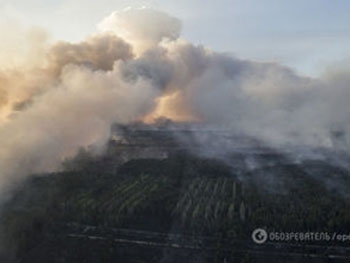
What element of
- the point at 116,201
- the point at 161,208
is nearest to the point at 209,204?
the point at 161,208

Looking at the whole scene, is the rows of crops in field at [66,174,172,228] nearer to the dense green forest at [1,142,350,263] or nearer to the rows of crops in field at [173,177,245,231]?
the dense green forest at [1,142,350,263]

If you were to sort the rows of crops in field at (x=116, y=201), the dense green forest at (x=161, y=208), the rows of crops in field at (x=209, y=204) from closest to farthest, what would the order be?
the dense green forest at (x=161, y=208) → the rows of crops in field at (x=209, y=204) → the rows of crops in field at (x=116, y=201)

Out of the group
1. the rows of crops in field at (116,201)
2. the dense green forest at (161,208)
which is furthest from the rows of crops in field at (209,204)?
the rows of crops in field at (116,201)

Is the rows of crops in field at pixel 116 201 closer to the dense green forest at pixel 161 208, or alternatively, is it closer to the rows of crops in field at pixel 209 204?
the dense green forest at pixel 161 208

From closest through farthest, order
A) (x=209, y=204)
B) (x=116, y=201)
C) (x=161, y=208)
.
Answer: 1. (x=161, y=208)
2. (x=209, y=204)
3. (x=116, y=201)

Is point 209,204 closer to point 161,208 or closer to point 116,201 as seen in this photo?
point 161,208

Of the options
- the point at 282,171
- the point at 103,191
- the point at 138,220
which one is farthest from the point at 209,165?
the point at 138,220

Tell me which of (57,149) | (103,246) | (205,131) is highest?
(205,131)

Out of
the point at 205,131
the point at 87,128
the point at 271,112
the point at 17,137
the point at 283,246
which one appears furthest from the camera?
the point at 271,112

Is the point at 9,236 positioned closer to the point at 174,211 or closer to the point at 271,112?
the point at 174,211

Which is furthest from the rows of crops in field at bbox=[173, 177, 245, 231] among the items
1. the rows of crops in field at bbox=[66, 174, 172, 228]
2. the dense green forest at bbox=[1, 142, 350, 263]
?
the rows of crops in field at bbox=[66, 174, 172, 228]

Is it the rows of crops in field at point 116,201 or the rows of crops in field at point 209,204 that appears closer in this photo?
the rows of crops in field at point 209,204
